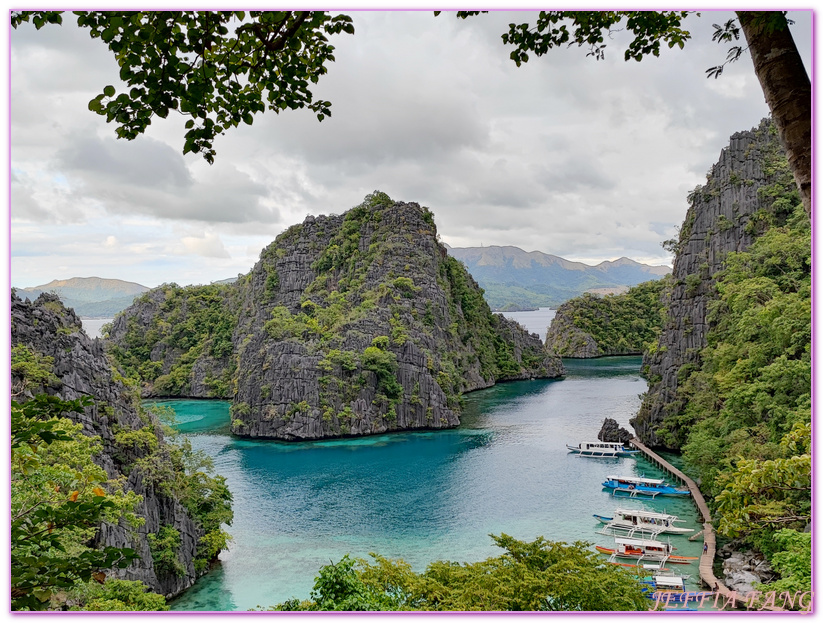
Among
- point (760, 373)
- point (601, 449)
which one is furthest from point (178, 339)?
point (760, 373)

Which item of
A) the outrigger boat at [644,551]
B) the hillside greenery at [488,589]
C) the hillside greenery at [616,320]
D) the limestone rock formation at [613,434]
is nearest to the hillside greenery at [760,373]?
the outrigger boat at [644,551]

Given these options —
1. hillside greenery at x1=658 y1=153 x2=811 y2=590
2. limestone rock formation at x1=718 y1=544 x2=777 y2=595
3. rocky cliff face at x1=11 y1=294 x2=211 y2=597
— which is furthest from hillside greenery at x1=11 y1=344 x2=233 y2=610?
limestone rock formation at x1=718 y1=544 x2=777 y2=595

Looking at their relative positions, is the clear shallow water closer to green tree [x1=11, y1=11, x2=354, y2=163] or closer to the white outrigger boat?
the white outrigger boat

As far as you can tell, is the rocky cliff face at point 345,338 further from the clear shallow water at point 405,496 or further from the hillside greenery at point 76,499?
the hillside greenery at point 76,499

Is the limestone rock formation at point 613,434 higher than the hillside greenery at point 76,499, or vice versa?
the hillside greenery at point 76,499

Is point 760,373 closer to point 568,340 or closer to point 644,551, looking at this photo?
point 644,551

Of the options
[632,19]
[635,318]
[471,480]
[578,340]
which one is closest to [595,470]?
[471,480]

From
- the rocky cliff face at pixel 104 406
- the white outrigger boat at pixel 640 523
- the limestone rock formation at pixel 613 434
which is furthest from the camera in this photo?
the limestone rock formation at pixel 613 434
